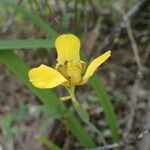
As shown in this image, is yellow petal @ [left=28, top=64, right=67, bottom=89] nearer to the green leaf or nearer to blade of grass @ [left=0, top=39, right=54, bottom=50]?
blade of grass @ [left=0, top=39, right=54, bottom=50]

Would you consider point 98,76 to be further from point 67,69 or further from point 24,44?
point 67,69

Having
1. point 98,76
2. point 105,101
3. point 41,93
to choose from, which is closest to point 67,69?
point 41,93

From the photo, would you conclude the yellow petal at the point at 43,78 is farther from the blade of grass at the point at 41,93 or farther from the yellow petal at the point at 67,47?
the blade of grass at the point at 41,93

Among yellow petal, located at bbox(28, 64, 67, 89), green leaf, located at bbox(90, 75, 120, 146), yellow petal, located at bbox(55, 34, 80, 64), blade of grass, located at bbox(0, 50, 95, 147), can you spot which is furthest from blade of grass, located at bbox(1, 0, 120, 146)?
yellow petal, located at bbox(28, 64, 67, 89)

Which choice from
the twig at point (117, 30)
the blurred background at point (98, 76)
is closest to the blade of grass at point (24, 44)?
the blurred background at point (98, 76)

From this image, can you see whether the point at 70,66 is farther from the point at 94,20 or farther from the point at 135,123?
the point at 94,20

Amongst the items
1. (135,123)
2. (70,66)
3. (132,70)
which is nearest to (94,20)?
(132,70)
